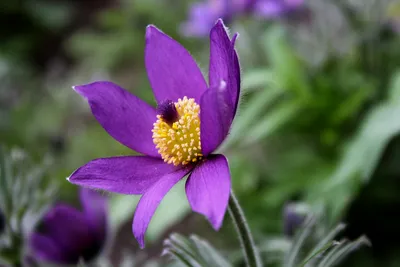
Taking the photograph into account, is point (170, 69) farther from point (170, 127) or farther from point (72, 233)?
point (72, 233)

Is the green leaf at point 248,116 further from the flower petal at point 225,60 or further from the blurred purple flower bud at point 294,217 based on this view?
the flower petal at point 225,60

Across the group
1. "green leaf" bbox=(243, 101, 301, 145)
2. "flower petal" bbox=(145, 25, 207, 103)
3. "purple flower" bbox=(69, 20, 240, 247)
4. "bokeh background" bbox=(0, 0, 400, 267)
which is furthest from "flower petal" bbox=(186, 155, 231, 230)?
"green leaf" bbox=(243, 101, 301, 145)

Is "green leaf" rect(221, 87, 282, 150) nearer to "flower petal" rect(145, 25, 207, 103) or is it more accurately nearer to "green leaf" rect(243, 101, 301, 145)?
"green leaf" rect(243, 101, 301, 145)

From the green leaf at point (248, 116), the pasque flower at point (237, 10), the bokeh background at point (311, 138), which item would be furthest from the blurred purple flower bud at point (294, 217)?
the pasque flower at point (237, 10)

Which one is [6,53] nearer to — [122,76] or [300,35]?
[122,76]

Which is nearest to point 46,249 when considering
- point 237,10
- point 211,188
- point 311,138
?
point 211,188

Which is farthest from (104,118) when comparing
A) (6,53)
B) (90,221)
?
(6,53)

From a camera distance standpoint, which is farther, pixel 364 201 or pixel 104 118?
pixel 364 201
